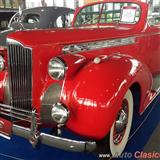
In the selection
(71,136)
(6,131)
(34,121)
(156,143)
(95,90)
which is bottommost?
(156,143)

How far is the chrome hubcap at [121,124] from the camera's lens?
7.41 ft

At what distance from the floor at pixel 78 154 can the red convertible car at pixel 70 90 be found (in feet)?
0.52

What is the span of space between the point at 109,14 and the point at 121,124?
5.41 feet

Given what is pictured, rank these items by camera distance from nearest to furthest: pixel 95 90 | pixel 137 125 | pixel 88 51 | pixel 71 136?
pixel 95 90 → pixel 71 136 → pixel 88 51 → pixel 137 125

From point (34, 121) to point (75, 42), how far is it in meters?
0.85

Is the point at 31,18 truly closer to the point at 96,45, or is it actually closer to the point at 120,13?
the point at 120,13

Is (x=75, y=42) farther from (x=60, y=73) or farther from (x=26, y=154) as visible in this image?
(x=26, y=154)

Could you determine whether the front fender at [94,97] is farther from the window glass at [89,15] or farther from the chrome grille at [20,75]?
the window glass at [89,15]

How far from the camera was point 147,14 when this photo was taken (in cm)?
321

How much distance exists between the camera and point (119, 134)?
2330mm

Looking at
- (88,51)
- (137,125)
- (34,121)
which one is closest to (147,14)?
(88,51)

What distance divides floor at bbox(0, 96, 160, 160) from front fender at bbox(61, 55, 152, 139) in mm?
542

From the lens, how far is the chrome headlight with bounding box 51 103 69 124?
1.85m

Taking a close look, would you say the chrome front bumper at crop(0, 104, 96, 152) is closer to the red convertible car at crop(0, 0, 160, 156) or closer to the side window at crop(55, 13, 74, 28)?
the red convertible car at crop(0, 0, 160, 156)
